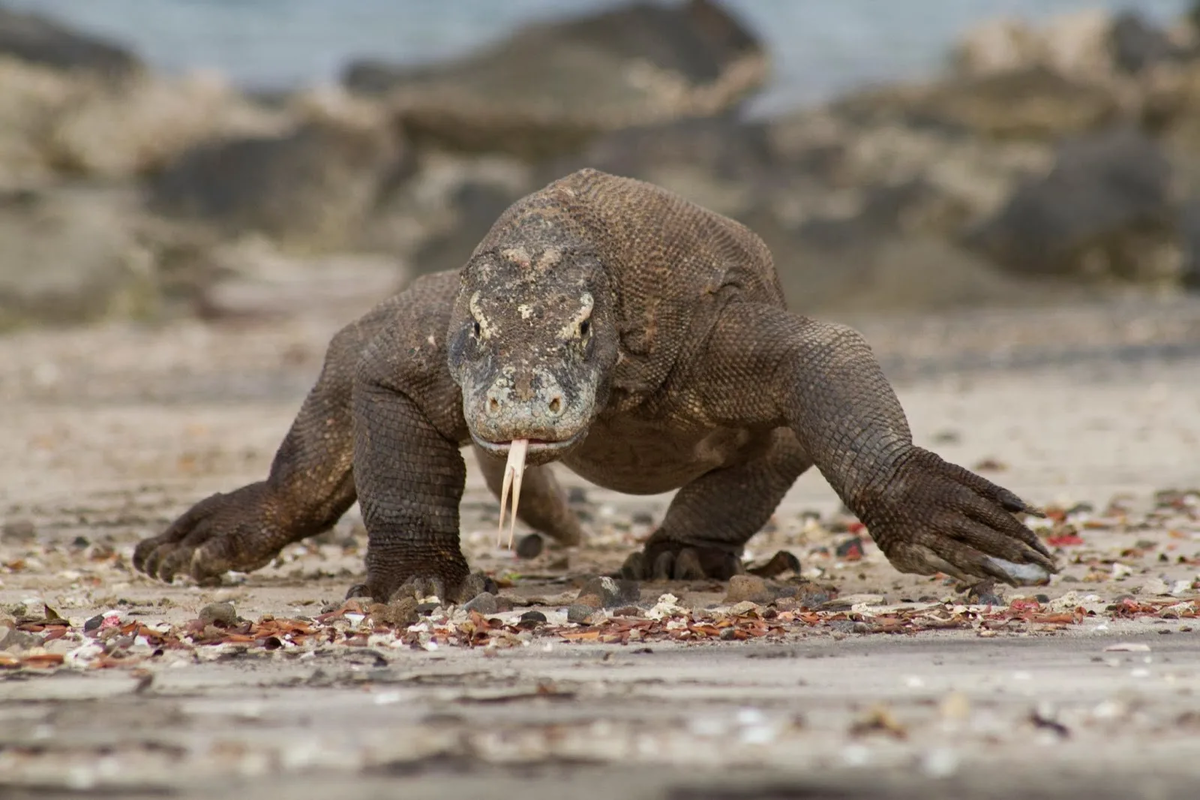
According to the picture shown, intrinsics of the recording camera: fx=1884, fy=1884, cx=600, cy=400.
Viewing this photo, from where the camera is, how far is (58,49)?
3459cm

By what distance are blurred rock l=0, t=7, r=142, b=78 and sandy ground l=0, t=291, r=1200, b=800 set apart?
2712 cm

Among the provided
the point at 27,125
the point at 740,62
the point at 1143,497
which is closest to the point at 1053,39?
the point at 740,62

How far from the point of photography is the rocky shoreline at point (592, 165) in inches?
828

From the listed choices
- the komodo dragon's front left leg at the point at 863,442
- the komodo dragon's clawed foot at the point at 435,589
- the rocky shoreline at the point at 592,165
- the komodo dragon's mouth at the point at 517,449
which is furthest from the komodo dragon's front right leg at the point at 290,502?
the rocky shoreline at the point at 592,165

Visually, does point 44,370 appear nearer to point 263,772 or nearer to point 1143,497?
point 1143,497

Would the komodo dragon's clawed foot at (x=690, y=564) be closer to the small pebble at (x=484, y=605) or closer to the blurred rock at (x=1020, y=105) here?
the small pebble at (x=484, y=605)

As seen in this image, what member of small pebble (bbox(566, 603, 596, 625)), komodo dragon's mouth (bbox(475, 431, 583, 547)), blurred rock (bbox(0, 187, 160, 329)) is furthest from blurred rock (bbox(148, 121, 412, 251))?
komodo dragon's mouth (bbox(475, 431, 583, 547))

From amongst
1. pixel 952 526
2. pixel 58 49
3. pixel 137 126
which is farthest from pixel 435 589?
pixel 58 49

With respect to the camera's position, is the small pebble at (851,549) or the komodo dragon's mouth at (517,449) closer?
the komodo dragon's mouth at (517,449)

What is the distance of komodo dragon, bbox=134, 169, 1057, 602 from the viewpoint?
188 inches

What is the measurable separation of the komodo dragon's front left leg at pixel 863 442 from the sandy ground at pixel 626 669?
0.47 ft

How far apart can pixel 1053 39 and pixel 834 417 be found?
33110 millimetres

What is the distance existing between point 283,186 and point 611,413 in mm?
20995

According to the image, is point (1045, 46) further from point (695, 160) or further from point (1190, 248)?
point (1190, 248)
